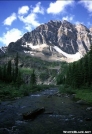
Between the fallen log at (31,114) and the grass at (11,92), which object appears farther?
the grass at (11,92)

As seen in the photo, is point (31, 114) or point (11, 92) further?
point (11, 92)

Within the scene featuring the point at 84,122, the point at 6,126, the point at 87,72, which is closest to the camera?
the point at 6,126

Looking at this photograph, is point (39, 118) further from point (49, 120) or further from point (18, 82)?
point (18, 82)

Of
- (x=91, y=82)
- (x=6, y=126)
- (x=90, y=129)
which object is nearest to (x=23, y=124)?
(x=6, y=126)

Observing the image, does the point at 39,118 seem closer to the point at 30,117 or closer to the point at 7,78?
the point at 30,117

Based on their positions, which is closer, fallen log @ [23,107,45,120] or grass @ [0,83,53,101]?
fallen log @ [23,107,45,120]

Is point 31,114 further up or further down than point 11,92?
further down

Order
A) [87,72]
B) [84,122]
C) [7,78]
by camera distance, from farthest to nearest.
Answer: [7,78]
[87,72]
[84,122]

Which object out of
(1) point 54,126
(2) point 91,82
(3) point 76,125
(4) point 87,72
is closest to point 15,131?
(1) point 54,126

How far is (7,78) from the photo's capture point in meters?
108

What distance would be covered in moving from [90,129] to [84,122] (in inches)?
145

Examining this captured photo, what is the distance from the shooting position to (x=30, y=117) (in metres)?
30.3

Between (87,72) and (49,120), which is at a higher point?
(87,72)

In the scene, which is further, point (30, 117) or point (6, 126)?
point (30, 117)
